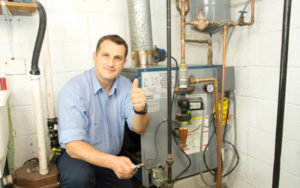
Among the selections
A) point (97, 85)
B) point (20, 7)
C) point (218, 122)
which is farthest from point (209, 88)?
point (20, 7)

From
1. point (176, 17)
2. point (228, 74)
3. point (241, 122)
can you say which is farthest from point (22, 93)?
point (241, 122)

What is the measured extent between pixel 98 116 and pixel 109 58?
1.11ft

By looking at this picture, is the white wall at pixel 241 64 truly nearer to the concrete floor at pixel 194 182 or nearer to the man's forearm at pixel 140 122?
the concrete floor at pixel 194 182

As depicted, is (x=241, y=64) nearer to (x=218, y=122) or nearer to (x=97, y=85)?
(x=218, y=122)

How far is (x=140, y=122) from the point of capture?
1329mm

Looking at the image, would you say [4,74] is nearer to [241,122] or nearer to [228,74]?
[228,74]

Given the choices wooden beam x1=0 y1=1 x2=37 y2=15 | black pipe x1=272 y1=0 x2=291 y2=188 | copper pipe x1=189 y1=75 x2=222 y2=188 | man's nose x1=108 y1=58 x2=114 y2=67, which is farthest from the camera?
copper pipe x1=189 y1=75 x2=222 y2=188

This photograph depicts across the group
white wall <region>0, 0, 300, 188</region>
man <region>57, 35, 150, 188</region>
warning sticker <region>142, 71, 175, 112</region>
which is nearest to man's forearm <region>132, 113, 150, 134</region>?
man <region>57, 35, 150, 188</region>

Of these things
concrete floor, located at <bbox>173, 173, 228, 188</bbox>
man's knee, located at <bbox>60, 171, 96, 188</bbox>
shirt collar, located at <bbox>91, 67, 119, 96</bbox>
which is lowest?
concrete floor, located at <bbox>173, 173, 228, 188</bbox>

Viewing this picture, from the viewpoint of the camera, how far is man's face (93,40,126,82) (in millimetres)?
1367

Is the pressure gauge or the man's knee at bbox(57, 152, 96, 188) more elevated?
the pressure gauge

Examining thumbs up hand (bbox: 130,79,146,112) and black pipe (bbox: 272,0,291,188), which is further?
thumbs up hand (bbox: 130,79,146,112)

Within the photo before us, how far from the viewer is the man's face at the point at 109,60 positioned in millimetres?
1367

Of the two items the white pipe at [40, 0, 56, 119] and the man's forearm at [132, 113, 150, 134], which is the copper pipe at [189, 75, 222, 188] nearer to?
the man's forearm at [132, 113, 150, 134]
